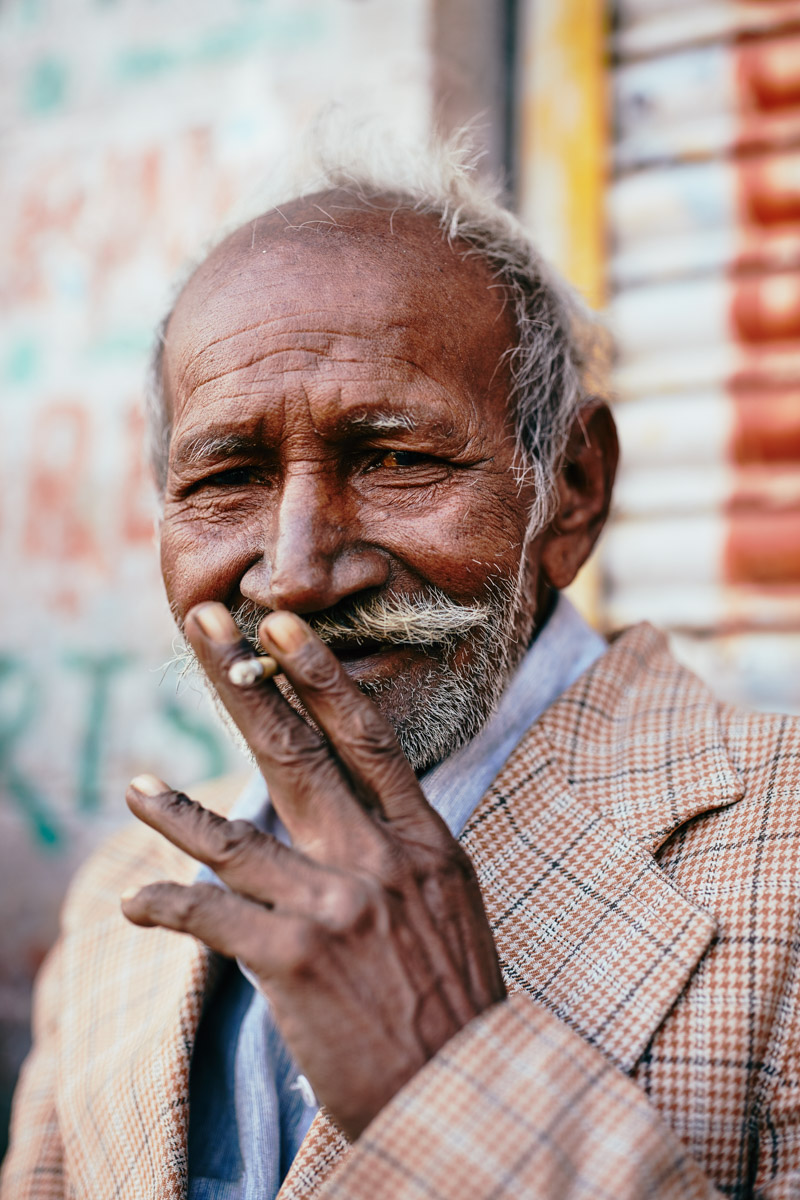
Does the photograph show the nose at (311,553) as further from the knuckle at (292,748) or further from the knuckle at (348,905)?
the knuckle at (348,905)

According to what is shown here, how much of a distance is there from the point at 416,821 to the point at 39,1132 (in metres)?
1.29

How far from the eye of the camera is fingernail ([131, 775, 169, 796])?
120 centimetres

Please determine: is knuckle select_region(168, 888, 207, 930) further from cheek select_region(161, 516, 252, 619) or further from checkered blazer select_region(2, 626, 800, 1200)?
cheek select_region(161, 516, 252, 619)

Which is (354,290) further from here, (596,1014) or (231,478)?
(596,1014)

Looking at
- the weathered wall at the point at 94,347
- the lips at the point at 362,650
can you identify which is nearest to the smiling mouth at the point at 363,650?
the lips at the point at 362,650

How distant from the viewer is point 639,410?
265cm

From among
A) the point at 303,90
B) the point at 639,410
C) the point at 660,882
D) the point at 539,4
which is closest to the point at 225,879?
the point at 660,882

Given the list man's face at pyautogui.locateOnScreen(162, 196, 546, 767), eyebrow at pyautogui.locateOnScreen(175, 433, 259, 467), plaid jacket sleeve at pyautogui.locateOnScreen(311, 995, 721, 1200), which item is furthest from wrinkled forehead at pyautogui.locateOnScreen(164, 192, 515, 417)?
plaid jacket sleeve at pyautogui.locateOnScreen(311, 995, 721, 1200)

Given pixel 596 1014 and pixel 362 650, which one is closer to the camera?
pixel 596 1014

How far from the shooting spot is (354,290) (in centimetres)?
162

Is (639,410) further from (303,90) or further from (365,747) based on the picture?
(365,747)

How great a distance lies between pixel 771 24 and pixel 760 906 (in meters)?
2.29

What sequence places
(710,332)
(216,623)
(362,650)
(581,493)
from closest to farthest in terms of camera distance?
(216,623) < (362,650) < (581,493) < (710,332)

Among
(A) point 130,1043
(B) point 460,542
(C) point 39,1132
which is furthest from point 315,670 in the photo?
(C) point 39,1132
